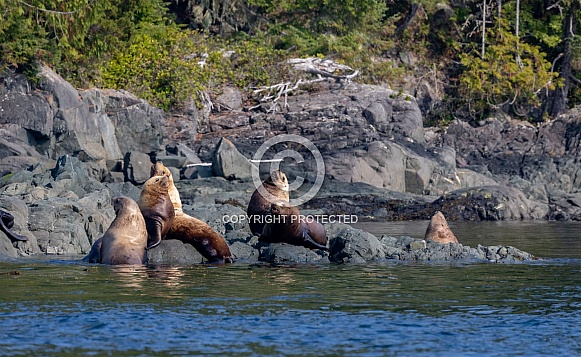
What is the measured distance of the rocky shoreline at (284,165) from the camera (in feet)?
53.2

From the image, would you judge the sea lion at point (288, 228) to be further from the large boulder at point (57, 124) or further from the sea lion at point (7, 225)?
the large boulder at point (57, 124)

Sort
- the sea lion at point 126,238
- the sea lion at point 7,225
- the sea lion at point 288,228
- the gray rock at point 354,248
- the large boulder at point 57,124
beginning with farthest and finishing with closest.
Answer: the large boulder at point 57,124
the sea lion at point 288,228
the gray rock at point 354,248
the sea lion at point 7,225
the sea lion at point 126,238

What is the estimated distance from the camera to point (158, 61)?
115 ft

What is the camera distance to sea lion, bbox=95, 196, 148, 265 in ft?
44.0

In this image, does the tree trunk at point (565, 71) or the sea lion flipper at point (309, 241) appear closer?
the sea lion flipper at point (309, 241)

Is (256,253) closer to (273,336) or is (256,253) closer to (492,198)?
(273,336)

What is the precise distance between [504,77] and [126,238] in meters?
31.0

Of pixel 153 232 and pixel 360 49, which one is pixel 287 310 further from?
pixel 360 49

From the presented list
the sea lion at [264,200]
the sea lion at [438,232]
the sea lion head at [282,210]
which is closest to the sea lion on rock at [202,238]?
the sea lion head at [282,210]

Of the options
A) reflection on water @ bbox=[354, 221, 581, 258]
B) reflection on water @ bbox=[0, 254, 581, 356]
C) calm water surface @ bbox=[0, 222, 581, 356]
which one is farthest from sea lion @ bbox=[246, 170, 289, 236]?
reflection on water @ bbox=[354, 221, 581, 258]

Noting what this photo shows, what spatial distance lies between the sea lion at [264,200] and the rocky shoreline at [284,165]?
1.02ft

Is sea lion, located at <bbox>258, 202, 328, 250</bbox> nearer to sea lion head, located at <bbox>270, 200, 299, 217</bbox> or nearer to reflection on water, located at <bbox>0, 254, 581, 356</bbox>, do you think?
sea lion head, located at <bbox>270, 200, 299, 217</bbox>

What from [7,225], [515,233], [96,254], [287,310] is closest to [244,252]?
[96,254]

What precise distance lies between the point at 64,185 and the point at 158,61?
47.6 feet
